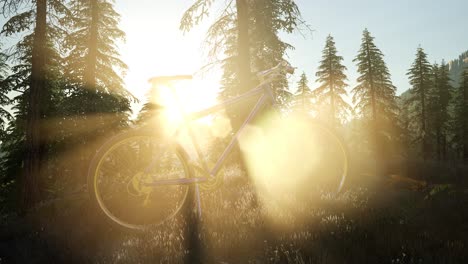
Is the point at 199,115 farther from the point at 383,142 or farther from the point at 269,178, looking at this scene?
the point at 383,142

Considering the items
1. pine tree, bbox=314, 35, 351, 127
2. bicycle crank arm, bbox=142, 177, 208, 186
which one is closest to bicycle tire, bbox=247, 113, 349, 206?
bicycle crank arm, bbox=142, 177, 208, 186

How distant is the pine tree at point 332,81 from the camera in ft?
95.1

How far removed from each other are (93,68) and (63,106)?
3.18m

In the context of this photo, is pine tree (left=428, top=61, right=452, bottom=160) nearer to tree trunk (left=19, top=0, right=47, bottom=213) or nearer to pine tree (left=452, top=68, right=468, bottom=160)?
pine tree (left=452, top=68, right=468, bottom=160)

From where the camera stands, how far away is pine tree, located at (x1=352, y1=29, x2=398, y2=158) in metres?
28.3

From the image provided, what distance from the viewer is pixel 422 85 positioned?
35000 mm

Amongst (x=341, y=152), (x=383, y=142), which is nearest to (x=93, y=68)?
(x=341, y=152)

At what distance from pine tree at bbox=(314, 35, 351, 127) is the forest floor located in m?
25.2

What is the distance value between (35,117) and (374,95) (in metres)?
27.6

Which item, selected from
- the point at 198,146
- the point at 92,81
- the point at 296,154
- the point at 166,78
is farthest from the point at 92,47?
the point at 296,154

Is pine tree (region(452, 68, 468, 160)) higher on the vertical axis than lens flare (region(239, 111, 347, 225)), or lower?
higher

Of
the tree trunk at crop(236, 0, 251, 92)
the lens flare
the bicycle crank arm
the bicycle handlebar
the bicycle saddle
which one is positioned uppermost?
the tree trunk at crop(236, 0, 251, 92)

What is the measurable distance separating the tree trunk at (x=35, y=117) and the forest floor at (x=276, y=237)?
698 centimetres

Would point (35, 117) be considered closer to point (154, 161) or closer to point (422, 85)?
point (154, 161)
